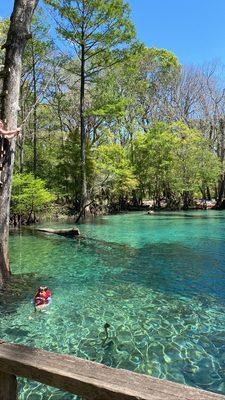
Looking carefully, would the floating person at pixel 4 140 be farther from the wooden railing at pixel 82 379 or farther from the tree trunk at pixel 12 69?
the wooden railing at pixel 82 379

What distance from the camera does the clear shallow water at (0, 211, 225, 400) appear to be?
15.0ft

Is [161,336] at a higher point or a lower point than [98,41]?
lower

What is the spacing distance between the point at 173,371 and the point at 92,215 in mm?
25849

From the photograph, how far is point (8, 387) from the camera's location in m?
1.78

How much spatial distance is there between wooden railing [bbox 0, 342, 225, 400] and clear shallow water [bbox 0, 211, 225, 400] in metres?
2.45

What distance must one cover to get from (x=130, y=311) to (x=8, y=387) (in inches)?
191

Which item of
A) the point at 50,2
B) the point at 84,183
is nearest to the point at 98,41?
the point at 50,2

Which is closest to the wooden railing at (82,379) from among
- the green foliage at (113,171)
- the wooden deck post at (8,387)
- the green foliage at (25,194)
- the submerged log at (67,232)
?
the wooden deck post at (8,387)

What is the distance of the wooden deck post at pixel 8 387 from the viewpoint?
1.75 meters

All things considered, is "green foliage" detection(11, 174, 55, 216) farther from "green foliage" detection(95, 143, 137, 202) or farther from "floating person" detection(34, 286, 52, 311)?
"floating person" detection(34, 286, 52, 311)

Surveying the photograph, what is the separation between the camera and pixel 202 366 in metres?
4.46

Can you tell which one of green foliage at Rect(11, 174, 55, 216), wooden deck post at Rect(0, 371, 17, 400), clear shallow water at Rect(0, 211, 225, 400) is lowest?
clear shallow water at Rect(0, 211, 225, 400)

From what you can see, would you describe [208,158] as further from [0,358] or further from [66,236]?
[0,358]

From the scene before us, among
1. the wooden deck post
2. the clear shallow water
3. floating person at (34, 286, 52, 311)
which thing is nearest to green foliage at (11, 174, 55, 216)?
the clear shallow water
